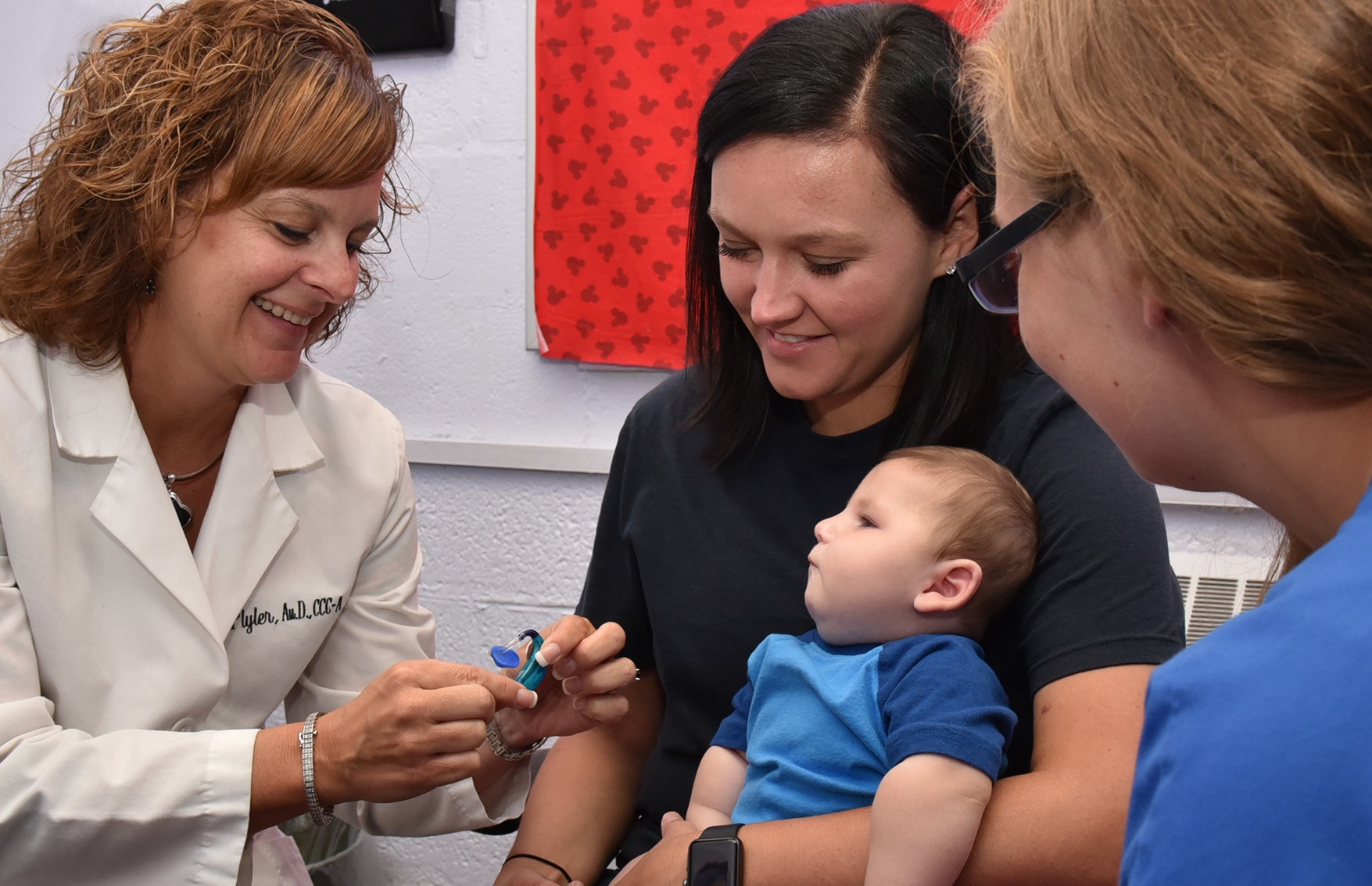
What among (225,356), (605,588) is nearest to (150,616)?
(225,356)

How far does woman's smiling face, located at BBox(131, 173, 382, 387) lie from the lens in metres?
1.49

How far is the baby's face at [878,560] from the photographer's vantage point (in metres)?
1.24

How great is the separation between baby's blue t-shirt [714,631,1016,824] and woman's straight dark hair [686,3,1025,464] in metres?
0.30

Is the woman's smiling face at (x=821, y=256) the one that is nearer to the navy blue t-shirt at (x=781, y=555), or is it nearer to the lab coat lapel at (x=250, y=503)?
the navy blue t-shirt at (x=781, y=555)

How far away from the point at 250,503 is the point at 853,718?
0.93 meters

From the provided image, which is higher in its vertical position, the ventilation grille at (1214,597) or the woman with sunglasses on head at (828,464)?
the woman with sunglasses on head at (828,464)

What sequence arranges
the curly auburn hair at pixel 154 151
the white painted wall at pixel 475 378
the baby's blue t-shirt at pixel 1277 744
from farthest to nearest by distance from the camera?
the white painted wall at pixel 475 378
the curly auburn hair at pixel 154 151
the baby's blue t-shirt at pixel 1277 744

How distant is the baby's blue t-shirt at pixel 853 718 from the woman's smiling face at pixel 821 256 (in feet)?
1.14

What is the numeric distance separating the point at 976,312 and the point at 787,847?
673 mm

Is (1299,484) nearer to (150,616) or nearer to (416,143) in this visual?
(150,616)

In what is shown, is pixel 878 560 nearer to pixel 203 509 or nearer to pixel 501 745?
pixel 501 745

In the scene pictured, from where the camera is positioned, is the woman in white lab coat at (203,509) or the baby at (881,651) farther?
the woman in white lab coat at (203,509)

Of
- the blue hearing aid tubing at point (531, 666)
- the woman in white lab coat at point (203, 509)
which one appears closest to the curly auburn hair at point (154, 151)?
the woman in white lab coat at point (203, 509)

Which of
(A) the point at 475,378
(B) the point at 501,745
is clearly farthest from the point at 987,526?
(A) the point at 475,378
